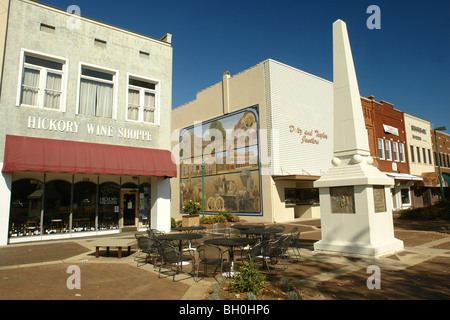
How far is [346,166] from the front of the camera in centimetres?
991

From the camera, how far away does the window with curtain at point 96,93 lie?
48.0 feet

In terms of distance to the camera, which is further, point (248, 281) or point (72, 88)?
point (72, 88)

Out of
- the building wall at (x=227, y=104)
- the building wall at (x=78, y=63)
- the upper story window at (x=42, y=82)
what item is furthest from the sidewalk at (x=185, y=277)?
the building wall at (x=227, y=104)

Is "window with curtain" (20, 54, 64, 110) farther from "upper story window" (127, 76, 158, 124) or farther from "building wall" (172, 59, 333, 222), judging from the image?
"building wall" (172, 59, 333, 222)

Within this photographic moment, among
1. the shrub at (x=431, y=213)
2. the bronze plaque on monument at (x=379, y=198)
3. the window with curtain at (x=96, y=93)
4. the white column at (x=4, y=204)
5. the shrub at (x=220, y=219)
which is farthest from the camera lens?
the shrub at (x=220, y=219)

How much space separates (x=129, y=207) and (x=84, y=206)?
229cm

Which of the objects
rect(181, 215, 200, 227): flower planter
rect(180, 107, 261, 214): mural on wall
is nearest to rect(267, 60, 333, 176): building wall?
rect(180, 107, 261, 214): mural on wall

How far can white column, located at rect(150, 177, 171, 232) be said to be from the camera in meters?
15.9

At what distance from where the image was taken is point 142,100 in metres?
16.3

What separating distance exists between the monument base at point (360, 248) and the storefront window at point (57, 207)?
437 inches

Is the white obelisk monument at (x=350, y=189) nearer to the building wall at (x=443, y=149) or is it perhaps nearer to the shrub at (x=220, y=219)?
the shrub at (x=220, y=219)

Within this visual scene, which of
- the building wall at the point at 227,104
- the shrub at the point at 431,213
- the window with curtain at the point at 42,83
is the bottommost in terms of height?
the shrub at the point at 431,213

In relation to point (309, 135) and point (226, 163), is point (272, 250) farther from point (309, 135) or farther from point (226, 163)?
point (309, 135)

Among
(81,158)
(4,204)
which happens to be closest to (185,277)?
(81,158)
